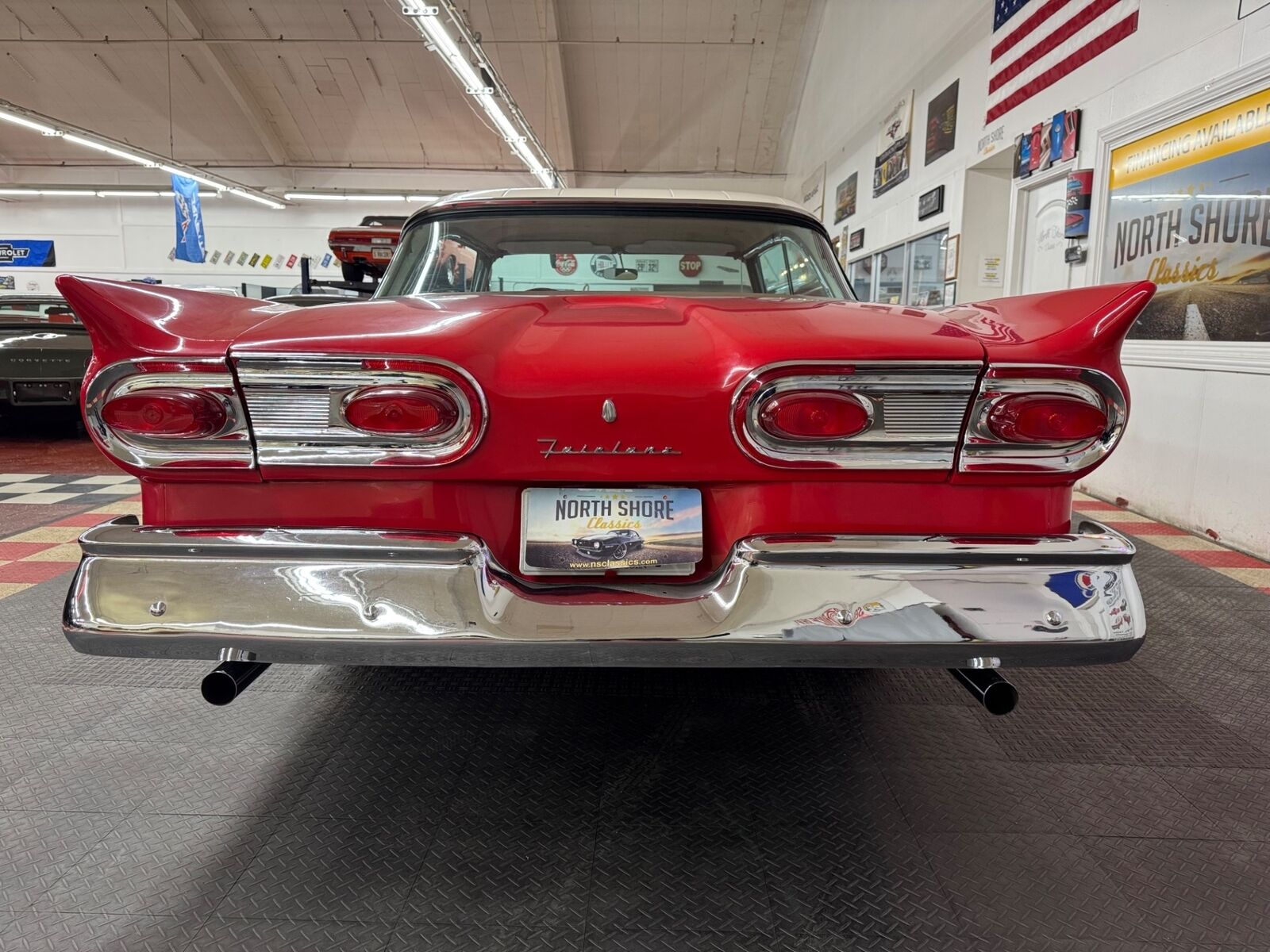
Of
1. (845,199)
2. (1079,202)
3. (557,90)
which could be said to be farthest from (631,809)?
(557,90)

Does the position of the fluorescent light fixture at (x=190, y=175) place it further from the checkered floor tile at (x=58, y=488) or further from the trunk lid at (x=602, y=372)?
the trunk lid at (x=602, y=372)

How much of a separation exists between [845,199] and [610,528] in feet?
35.9

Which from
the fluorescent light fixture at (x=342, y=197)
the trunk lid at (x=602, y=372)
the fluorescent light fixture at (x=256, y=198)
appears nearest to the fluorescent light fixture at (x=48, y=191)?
the fluorescent light fixture at (x=256, y=198)

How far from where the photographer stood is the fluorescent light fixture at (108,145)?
35.0ft

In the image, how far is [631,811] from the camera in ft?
5.01

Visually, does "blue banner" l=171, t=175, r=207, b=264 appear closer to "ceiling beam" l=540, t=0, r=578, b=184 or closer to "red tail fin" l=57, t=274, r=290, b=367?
"ceiling beam" l=540, t=0, r=578, b=184

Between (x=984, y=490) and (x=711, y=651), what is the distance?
57 centimetres

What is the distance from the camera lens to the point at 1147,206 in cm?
418

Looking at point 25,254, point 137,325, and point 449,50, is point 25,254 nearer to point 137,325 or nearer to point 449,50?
point 449,50

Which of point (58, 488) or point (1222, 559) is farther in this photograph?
point (58, 488)

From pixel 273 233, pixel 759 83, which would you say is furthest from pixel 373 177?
pixel 759 83

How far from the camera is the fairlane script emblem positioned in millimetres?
1269

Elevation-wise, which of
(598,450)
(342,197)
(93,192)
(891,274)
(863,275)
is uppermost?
(93,192)

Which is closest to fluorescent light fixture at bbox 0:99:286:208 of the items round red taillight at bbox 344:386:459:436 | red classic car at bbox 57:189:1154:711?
red classic car at bbox 57:189:1154:711
